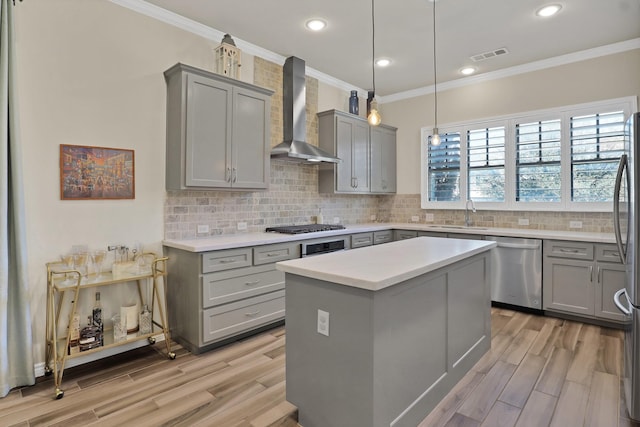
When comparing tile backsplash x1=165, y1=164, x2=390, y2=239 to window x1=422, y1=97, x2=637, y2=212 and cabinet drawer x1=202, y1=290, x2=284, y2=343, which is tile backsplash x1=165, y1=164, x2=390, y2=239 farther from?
window x1=422, y1=97, x2=637, y2=212

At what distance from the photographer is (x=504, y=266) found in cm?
406

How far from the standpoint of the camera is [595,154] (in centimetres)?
392

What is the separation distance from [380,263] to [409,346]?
0.47 meters

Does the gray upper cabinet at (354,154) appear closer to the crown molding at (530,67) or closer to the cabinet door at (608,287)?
the crown molding at (530,67)

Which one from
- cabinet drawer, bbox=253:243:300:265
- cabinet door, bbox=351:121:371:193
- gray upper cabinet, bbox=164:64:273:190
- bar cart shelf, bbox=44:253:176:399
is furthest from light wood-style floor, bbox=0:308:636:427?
cabinet door, bbox=351:121:371:193

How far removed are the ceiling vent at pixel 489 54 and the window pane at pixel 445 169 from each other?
1099 mm

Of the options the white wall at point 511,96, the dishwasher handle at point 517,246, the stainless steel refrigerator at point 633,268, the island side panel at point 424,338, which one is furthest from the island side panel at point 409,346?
the white wall at point 511,96

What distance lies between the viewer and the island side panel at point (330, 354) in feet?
5.52

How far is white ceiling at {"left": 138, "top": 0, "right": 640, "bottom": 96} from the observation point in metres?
3.07

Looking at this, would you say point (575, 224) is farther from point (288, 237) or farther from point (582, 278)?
point (288, 237)

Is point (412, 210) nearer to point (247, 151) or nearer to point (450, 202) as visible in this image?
point (450, 202)

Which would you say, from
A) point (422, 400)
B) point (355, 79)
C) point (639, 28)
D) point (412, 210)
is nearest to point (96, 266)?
point (422, 400)

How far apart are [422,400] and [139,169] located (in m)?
2.80

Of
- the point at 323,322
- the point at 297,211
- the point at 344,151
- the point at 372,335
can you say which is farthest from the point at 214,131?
the point at 372,335
